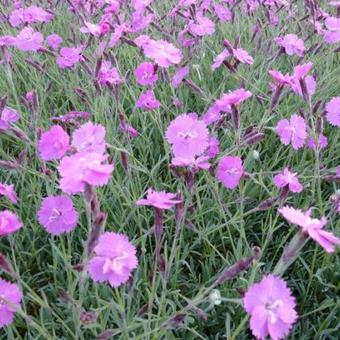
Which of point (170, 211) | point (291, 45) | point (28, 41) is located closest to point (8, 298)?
point (170, 211)

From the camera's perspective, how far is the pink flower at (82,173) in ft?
3.00

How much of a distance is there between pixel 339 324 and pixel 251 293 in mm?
606

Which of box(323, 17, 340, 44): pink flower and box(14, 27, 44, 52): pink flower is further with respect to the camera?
box(323, 17, 340, 44): pink flower

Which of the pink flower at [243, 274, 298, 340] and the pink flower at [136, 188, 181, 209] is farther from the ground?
the pink flower at [136, 188, 181, 209]

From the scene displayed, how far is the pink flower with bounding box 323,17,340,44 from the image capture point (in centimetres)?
229

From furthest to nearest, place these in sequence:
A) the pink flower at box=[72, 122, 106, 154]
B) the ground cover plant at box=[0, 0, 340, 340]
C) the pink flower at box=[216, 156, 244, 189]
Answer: the pink flower at box=[216, 156, 244, 189] < the pink flower at box=[72, 122, 106, 154] < the ground cover plant at box=[0, 0, 340, 340]

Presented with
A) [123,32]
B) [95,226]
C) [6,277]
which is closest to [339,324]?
[95,226]

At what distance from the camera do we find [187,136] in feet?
4.56

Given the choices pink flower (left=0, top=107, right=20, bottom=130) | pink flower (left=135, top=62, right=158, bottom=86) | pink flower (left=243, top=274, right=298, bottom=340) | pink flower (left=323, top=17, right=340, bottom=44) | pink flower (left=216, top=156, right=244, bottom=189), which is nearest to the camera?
pink flower (left=243, top=274, right=298, bottom=340)

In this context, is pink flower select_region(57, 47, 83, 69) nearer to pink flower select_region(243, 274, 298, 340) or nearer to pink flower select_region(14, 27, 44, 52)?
pink flower select_region(14, 27, 44, 52)

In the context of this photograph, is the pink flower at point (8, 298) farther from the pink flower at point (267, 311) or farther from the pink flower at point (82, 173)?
the pink flower at point (267, 311)

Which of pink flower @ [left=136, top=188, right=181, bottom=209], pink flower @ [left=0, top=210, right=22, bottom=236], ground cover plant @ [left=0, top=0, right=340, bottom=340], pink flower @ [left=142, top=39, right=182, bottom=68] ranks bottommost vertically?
ground cover plant @ [left=0, top=0, right=340, bottom=340]

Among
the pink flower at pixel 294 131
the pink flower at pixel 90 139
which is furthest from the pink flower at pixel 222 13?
the pink flower at pixel 90 139

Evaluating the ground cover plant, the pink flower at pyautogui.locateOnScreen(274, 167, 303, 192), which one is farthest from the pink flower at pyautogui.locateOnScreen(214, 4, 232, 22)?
the pink flower at pyautogui.locateOnScreen(274, 167, 303, 192)
